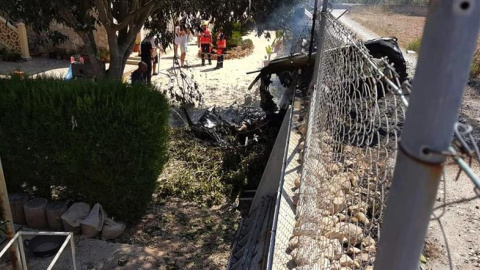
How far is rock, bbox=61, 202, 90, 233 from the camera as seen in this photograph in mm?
4410

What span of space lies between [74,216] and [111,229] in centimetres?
43

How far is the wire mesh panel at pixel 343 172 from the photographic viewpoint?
6.80 feet

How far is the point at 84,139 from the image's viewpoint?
4195 mm

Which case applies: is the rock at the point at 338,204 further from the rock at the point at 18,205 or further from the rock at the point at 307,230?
the rock at the point at 18,205

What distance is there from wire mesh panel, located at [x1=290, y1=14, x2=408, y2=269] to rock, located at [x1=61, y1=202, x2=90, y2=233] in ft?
8.20

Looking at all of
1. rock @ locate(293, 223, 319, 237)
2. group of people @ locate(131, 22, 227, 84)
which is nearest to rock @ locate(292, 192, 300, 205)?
rock @ locate(293, 223, 319, 237)

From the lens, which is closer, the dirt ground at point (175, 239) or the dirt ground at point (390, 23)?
the dirt ground at point (175, 239)

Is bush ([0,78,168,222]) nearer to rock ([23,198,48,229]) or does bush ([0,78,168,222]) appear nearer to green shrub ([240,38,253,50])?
rock ([23,198,48,229])

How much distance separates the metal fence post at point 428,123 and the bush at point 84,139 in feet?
12.2

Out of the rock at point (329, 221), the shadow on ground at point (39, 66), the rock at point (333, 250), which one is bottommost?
→ the shadow on ground at point (39, 66)

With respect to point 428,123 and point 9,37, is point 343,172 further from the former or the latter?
point 9,37

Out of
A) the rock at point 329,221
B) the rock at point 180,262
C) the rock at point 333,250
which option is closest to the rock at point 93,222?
the rock at point 180,262

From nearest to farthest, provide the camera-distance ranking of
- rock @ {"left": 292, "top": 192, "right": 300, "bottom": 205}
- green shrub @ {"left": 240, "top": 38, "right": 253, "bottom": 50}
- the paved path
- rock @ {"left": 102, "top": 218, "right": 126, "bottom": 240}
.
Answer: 1. rock @ {"left": 292, "top": 192, "right": 300, "bottom": 205}
2. rock @ {"left": 102, "top": 218, "right": 126, "bottom": 240}
3. the paved path
4. green shrub @ {"left": 240, "top": 38, "right": 253, "bottom": 50}

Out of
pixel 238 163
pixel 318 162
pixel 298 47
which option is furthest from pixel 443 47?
pixel 298 47
